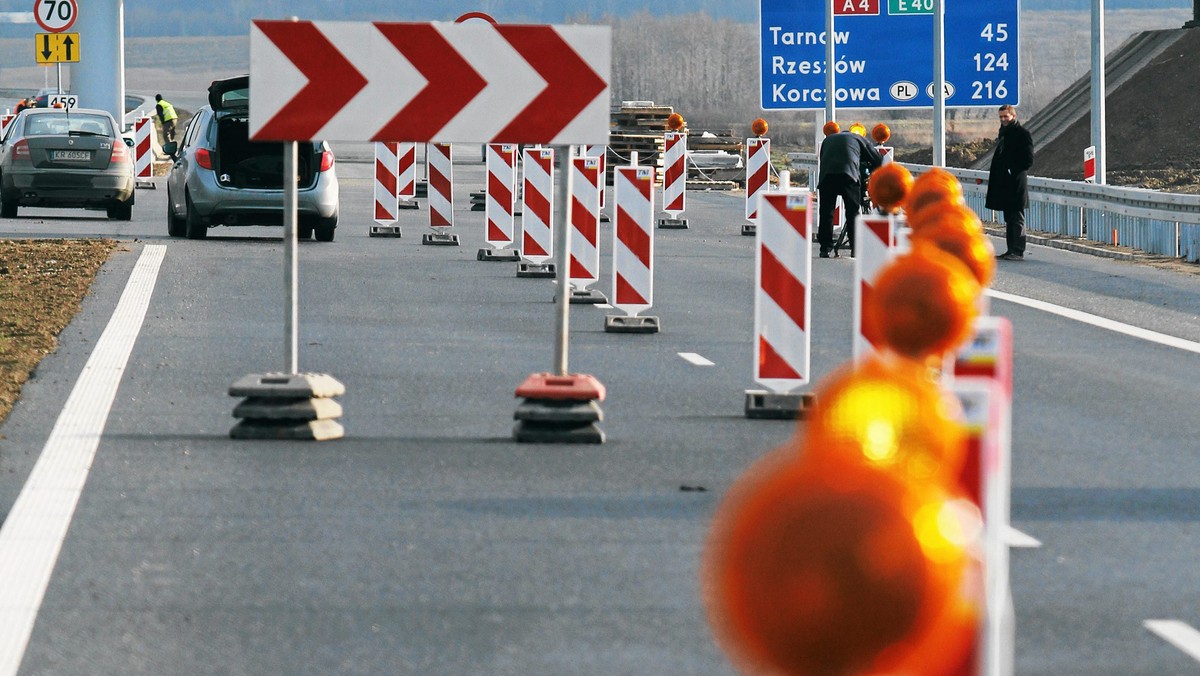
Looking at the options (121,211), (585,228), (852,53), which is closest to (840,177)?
(585,228)

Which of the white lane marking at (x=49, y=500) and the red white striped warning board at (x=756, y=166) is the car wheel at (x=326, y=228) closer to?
the red white striped warning board at (x=756, y=166)

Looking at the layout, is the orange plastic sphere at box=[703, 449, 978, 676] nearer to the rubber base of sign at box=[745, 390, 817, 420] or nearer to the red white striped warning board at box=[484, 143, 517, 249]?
the rubber base of sign at box=[745, 390, 817, 420]

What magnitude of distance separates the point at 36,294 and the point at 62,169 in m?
11.5

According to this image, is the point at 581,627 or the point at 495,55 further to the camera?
the point at 495,55

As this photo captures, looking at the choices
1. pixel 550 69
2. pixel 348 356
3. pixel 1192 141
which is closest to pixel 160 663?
pixel 550 69

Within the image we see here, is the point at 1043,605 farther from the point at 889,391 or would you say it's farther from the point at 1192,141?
the point at 1192,141

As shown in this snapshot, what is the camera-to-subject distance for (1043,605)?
6.32 meters

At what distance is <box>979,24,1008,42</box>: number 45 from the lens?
34.1 metres

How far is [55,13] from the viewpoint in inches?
1594

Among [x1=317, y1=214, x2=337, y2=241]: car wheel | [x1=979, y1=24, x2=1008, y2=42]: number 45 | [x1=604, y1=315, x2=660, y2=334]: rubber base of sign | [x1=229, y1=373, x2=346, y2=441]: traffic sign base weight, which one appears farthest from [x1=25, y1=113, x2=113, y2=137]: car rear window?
[x1=229, y1=373, x2=346, y2=441]: traffic sign base weight

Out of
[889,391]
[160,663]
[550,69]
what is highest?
[550,69]

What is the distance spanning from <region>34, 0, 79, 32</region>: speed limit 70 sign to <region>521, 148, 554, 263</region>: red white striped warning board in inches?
891

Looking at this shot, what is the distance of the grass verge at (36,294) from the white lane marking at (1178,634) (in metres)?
6.02

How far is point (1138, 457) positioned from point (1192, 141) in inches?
1441
